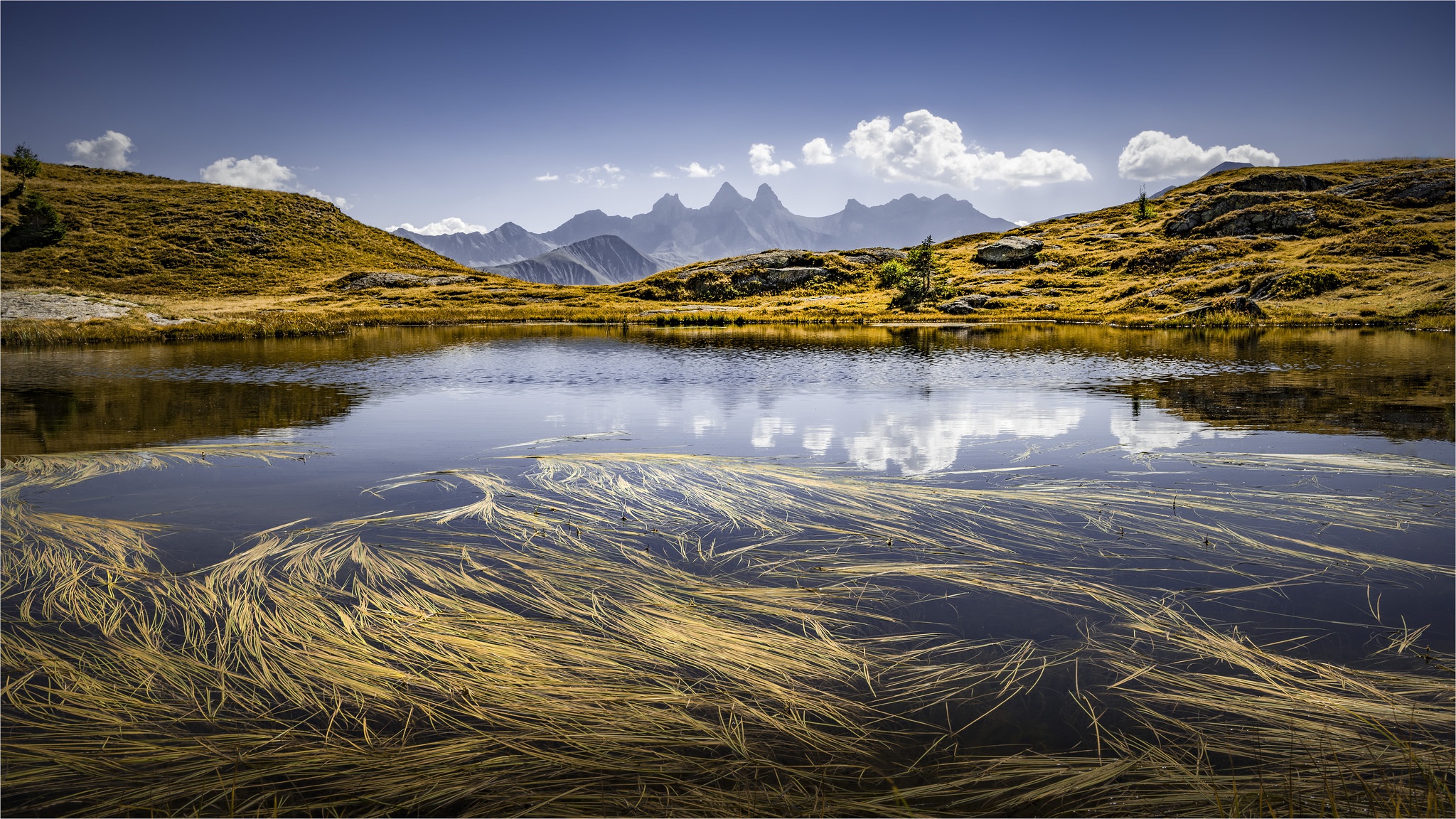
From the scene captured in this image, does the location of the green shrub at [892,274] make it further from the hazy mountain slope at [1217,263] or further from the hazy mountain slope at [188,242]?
the hazy mountain slope at [188,242]

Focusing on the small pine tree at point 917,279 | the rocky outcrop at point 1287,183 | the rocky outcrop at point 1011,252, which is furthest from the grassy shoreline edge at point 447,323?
the rocky outcrop at point 1287,183

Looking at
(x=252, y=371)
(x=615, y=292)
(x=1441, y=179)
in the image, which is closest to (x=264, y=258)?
(x=615, y=292)

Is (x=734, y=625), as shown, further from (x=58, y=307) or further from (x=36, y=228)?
(x=36, y=228)

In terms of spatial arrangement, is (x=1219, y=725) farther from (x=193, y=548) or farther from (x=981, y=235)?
(x=981, y=235)

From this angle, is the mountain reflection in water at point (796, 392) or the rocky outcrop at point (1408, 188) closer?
the mountain reflection in water at point (796, 392)

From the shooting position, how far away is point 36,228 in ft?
332

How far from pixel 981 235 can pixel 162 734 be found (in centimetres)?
16089

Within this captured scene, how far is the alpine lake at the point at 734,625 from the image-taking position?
363 cm

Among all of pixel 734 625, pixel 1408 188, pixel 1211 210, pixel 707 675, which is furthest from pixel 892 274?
pixel 707 675

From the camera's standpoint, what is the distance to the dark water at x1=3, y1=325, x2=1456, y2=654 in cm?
899

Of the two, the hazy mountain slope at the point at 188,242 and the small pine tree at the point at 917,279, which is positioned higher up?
the hazy mountain slope at the point at 188,242

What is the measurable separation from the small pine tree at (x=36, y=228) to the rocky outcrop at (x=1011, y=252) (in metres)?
148

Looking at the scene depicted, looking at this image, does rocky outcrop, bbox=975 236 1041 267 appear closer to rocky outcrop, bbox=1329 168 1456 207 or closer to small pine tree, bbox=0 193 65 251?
rocky outcrop, bbox=1329 168 1456 207

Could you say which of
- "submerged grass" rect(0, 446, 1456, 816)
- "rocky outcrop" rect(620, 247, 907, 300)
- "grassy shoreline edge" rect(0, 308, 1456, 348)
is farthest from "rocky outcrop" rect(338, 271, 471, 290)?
"submerged grass" rect(0, 446, 1456, 816)
